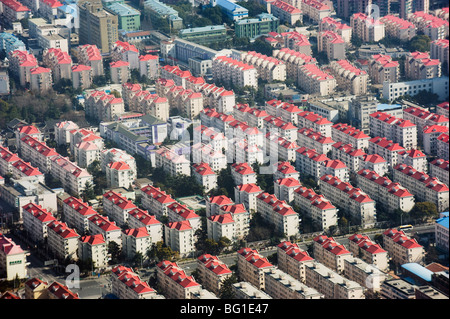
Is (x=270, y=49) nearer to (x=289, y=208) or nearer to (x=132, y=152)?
(x=132, y=152)

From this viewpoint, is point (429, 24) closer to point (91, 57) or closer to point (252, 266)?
point (91, 57)

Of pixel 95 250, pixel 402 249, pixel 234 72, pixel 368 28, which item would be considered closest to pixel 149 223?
pixel 95 250

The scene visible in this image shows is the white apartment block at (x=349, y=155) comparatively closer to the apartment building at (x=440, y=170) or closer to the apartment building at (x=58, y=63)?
the apartment building at (x=440, y=170)

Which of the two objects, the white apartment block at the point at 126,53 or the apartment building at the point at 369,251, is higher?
the white apartment block at the point at 126,53

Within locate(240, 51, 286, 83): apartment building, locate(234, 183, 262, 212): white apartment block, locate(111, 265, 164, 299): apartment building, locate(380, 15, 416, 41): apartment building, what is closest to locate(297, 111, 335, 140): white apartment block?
locate(240, 51, 286, 83): apartment building

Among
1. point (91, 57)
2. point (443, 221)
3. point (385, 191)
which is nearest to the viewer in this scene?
point (443, 221)

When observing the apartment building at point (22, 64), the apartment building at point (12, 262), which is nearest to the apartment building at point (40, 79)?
the apartment building at point (22, 64)

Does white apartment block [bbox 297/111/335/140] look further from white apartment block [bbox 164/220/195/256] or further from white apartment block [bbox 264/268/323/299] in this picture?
white apartment block [bbox 264/268/323/299]
